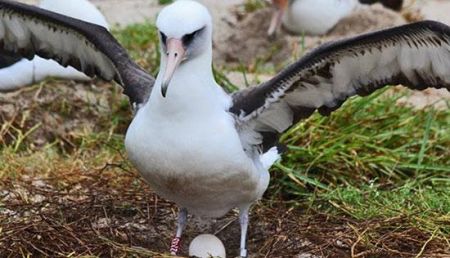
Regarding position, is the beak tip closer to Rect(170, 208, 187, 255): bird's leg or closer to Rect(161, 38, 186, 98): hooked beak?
Rect(161, 38, 186, 98): hooked beak

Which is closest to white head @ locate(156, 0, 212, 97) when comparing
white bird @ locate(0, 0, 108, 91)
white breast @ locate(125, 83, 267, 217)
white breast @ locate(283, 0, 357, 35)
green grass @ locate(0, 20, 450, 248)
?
white breast @ locate(125, 83, 267, 217)

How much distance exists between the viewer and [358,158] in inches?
268

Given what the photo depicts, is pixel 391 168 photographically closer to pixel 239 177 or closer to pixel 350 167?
pixel 350 167

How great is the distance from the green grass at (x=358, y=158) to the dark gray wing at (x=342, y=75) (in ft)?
2.21

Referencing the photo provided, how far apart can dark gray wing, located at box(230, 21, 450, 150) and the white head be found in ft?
1.14

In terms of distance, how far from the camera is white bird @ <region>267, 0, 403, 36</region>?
10180mm

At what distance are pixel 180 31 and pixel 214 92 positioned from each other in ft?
1.07

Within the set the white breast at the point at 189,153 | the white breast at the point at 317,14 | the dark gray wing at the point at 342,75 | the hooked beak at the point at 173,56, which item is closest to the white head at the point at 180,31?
the hooked beak at the point at 173,56

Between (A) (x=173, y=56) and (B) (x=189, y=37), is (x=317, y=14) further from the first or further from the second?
(A) (x=173, y=56)

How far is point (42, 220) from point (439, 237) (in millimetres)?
1726

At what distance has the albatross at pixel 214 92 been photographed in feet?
17.0

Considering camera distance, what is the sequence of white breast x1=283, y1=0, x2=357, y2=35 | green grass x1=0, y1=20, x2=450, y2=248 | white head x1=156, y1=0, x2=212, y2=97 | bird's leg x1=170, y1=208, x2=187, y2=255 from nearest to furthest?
white head x1=156, y1=0, x2=212, y2=97, bird's leg x1=170, y1=208, x2=187, y2=255, green grass x1=0, y1=20, x2=450, y2=248, white breast x1=283, y1=0, x2=357, y2=35

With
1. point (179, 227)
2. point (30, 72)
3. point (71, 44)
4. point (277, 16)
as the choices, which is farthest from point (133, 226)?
point (277, 16)

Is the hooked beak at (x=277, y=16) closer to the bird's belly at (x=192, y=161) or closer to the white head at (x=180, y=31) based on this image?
the bird's belly at (x=192, y=161)
